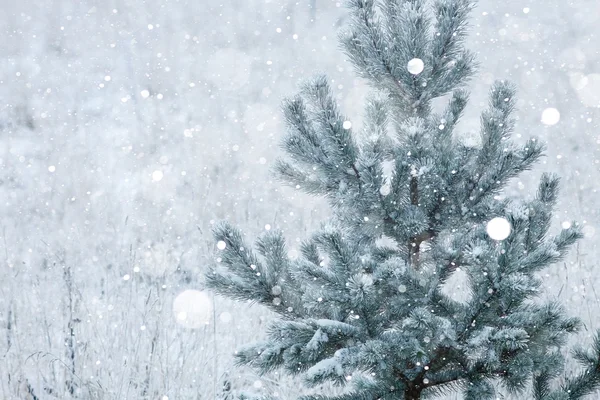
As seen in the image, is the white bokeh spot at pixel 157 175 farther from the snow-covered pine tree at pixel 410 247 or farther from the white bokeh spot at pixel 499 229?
the white bokeh spot at pixel 499 229

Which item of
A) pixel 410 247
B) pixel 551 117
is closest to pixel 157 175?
pixel 551 117

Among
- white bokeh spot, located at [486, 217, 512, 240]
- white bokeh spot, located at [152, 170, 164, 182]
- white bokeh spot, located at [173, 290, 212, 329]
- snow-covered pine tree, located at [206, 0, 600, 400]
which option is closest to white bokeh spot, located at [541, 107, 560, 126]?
white bokeh spot, located at [152, 170, 164, 182]

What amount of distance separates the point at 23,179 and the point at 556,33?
9027 millimetres

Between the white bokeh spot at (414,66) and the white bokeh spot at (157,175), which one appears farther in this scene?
the white bokeh spot at (157,175)

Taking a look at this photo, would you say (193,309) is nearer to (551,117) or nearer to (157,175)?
(157,175)

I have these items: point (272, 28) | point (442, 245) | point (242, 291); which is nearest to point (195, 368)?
point (242, 291)

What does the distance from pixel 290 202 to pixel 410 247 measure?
748 cm

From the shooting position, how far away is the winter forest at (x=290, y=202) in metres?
1.77

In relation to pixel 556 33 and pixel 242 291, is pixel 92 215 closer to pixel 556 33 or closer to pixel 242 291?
pixel 242 291

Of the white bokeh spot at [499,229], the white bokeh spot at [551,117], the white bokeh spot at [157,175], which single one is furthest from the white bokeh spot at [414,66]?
the white bokeh spot at [551,117]

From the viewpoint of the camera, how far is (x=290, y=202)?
9492 millimetres

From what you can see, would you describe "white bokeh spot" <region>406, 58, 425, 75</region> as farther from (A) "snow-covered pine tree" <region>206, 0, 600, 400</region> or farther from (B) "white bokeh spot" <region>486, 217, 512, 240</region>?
(B) "white bokeh spot" <region>486, 217, 512, 240</region>

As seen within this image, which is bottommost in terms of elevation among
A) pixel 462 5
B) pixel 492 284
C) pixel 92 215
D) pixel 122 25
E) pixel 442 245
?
pixel 492 284

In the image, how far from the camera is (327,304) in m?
1.80
